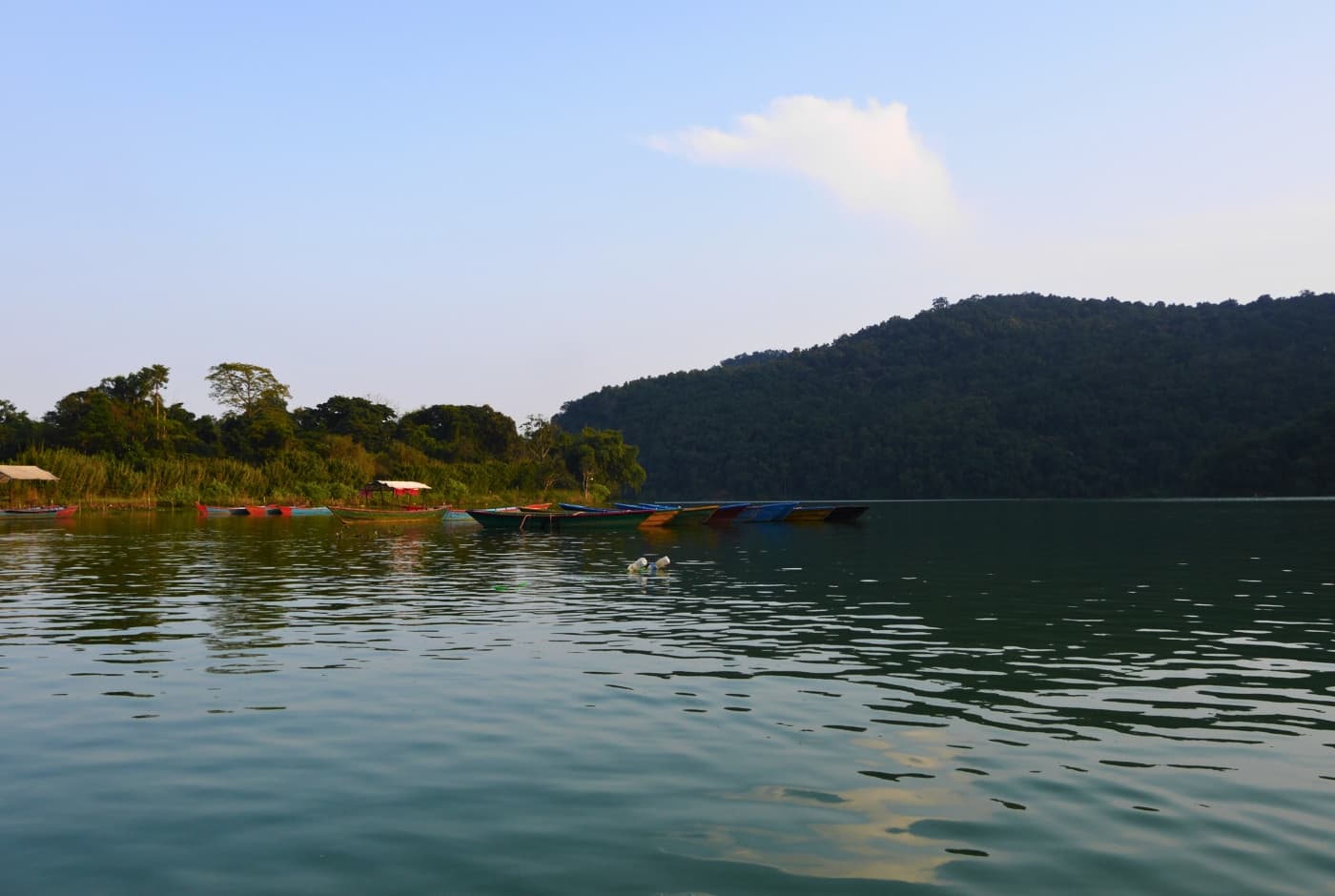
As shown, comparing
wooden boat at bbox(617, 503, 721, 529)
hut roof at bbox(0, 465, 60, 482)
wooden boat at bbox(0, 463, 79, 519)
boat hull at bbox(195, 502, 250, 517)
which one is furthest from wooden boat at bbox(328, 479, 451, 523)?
hut roof at bbox(0, 465, 60, 482)

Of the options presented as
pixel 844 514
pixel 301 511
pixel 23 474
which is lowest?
pixel 844 514

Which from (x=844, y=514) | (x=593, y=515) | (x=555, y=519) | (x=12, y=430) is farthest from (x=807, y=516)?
(x=12, y=430)

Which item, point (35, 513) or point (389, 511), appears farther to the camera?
point (35, 513)

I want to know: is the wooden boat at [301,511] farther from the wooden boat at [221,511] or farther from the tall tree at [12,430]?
the tall tree at [12,430]

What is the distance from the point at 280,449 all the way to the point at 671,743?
123 meters

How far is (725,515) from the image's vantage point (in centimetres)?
7694

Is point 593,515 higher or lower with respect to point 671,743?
higher

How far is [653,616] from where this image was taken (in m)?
23.8

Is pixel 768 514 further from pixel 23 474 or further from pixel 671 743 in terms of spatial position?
pixel 23 474

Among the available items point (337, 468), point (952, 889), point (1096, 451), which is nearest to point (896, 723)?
point (952, 889)

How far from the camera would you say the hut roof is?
289ft

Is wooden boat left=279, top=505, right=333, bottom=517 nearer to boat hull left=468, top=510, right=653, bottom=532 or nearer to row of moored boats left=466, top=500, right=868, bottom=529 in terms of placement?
row of moored boats left=466, top=500, right=868, bottom=529

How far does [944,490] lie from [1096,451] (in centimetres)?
2551

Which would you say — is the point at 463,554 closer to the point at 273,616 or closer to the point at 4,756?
the point at 273,616
